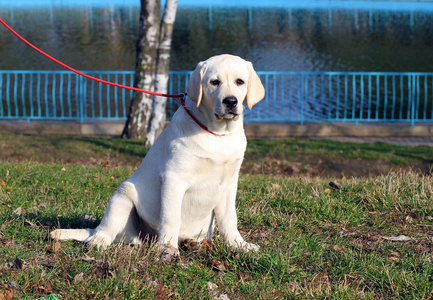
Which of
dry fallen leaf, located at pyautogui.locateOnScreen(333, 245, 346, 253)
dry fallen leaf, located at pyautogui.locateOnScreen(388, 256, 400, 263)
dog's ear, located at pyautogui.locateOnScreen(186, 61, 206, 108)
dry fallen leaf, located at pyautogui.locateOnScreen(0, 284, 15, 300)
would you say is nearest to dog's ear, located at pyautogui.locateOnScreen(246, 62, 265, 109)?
dog's ear, located at pyautogui.locateOnScreen(186, 61, 206, 108)

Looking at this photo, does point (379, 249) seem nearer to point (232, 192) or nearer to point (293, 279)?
point (293, 279)

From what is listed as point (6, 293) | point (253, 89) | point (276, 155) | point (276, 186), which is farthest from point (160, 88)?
point (6, 293)

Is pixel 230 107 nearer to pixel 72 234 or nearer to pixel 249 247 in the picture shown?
pixel 249 247

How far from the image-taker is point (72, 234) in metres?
4.06

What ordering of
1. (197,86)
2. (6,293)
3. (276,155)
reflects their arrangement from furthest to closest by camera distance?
(276,155) → (197,86) → (6,293)

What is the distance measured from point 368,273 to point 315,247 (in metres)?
0.58

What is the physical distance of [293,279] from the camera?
3.58 meters

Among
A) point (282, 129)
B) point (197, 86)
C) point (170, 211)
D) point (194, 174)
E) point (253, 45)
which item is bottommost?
point (282, 129)

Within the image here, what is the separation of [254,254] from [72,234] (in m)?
1.42

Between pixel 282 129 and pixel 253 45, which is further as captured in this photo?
pixel 253 45

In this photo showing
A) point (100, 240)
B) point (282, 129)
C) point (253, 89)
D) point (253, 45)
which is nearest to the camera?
point (253, 89)

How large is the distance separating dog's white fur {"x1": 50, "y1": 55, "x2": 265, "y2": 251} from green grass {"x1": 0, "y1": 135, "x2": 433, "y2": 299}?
18 centimetres

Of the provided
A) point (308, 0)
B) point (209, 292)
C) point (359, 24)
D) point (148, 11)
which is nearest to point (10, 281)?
point (209, 292)

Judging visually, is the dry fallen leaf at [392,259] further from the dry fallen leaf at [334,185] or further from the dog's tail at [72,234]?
the dog's tail at [72,234]
